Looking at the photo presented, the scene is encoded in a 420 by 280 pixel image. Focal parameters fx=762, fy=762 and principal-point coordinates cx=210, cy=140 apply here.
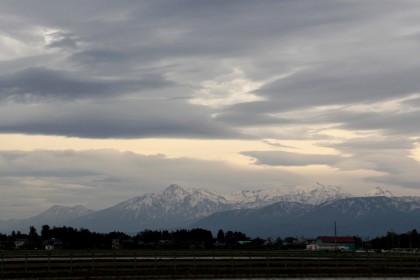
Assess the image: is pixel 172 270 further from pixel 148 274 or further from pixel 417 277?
pixel 417 277

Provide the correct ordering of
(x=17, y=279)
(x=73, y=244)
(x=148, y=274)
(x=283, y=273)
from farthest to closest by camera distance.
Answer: (x=73, y=244) < (x=283, y=273) < (x=148, y=274) < (x=17, y=279)

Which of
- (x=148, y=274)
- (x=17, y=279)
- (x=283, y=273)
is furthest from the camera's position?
(x=283, y=273)

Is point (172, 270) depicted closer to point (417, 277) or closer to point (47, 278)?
point (47, 278)

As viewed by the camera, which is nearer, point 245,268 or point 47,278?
point 47,278

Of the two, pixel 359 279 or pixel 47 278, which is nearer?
pixel 47 278

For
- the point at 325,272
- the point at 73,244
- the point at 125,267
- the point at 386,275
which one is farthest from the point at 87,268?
the point at 73,244

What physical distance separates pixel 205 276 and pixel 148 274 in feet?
17.6

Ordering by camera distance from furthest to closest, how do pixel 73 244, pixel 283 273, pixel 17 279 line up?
pixel 73 244
pixel 283 273
pixel 17 279

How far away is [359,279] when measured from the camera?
74.0 metres

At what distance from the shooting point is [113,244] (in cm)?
19900

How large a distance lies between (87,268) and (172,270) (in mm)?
8357

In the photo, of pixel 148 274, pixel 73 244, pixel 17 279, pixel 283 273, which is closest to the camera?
pixel 17 279

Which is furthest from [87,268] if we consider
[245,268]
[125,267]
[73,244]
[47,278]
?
[73,244]

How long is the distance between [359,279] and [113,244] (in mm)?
131880
